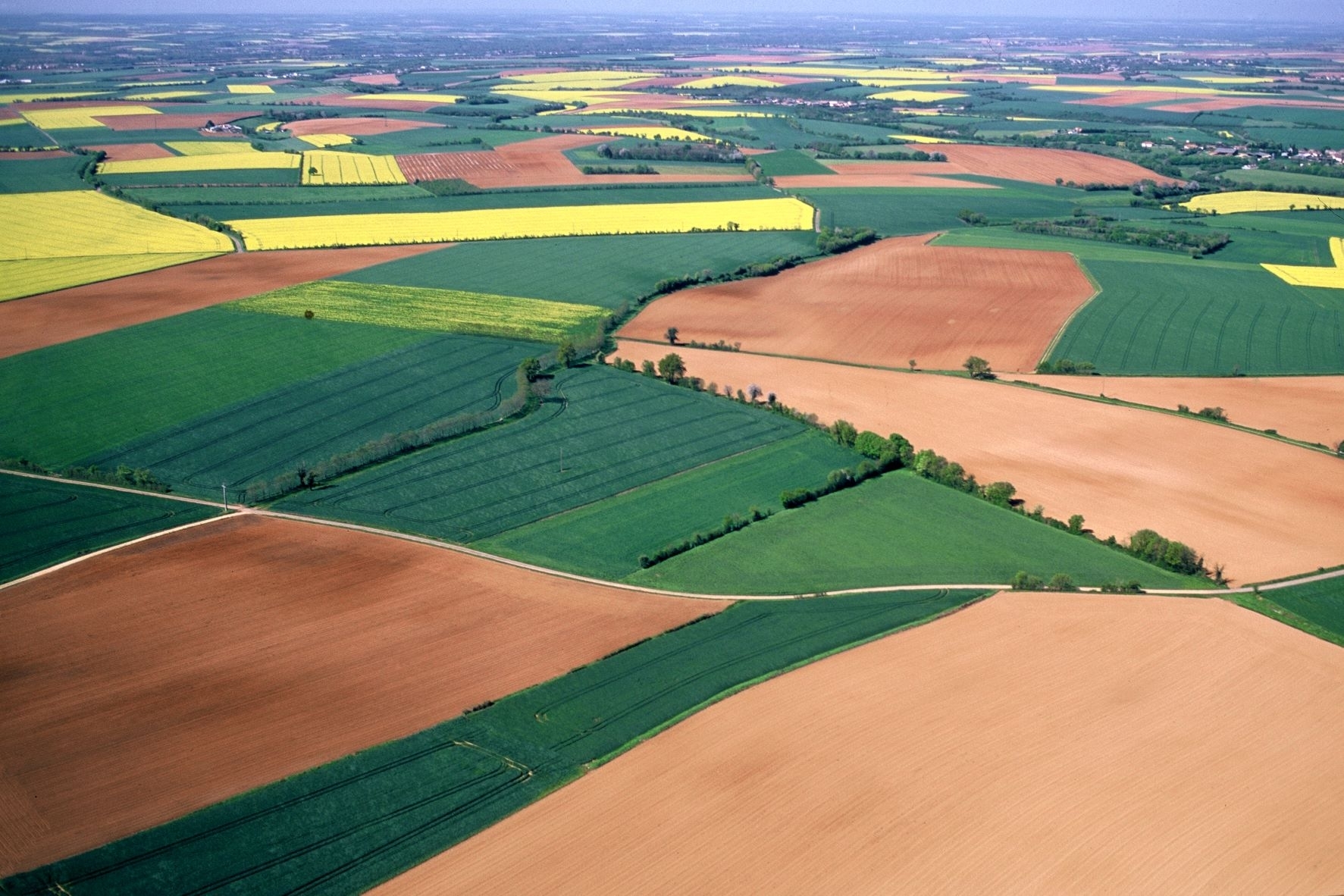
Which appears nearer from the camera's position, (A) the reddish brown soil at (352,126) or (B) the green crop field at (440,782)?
(B) the green crop field at (440,782)

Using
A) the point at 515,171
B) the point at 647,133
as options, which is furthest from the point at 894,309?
the point at 647,133

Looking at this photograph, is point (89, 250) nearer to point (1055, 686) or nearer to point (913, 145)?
point (1055, 686)

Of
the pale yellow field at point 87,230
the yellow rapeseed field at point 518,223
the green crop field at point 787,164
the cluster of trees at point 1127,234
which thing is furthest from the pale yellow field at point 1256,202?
the pale yellow field at point 87,230

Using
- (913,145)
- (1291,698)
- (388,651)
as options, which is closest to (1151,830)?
(1291,698)

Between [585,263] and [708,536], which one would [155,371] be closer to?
[708,536]

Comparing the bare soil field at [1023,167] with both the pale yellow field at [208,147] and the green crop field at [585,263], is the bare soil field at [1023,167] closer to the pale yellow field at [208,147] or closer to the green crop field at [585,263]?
the green crop field at [585,263]

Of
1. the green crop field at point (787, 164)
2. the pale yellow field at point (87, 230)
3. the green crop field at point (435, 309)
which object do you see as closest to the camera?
the green crop field at point (435, 309)
